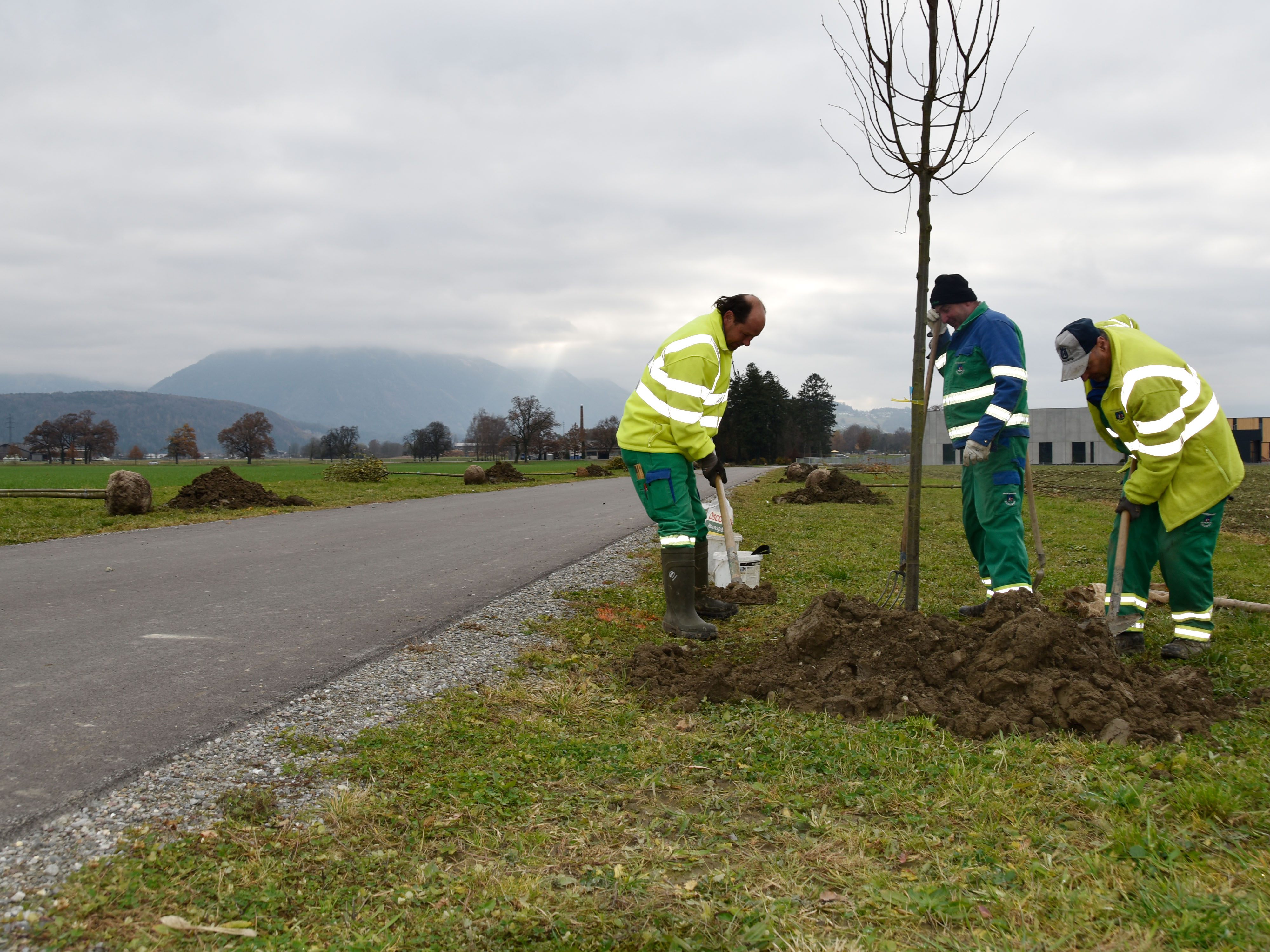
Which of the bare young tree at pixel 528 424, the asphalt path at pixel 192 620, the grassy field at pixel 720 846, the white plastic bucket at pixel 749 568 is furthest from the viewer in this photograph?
the bare young tree at pixel 528 424

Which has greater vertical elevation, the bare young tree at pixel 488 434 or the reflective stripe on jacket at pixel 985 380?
the bare young tree at pixel 488 434

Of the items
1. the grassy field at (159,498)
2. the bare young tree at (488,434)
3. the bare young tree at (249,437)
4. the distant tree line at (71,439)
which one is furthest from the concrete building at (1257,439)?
the distant tree line at (71,439)

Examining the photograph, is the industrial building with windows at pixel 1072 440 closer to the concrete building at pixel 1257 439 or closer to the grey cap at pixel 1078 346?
the concrete building at pixel 1257 439

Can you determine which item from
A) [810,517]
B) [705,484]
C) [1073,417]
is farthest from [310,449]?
[810,517]

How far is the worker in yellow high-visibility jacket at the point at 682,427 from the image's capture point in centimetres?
535

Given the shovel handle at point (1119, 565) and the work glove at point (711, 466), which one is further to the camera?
the work glove at point (711, 466)

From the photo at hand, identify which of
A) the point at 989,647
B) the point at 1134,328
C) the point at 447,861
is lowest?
the point at 447,861

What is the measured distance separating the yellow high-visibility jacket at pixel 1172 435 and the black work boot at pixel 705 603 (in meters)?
2.78

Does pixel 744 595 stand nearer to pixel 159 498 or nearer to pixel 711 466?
pixel 711 466

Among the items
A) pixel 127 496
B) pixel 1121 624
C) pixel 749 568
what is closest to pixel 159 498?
pixel 127 496

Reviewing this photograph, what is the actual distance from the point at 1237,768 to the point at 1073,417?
84489 mm

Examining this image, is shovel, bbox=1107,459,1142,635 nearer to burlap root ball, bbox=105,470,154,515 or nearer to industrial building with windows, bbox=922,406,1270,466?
burlap root ball, bbox=105,470,154,515

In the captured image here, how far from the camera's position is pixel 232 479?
1700 cm

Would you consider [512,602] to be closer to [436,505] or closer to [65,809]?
[65,809]
